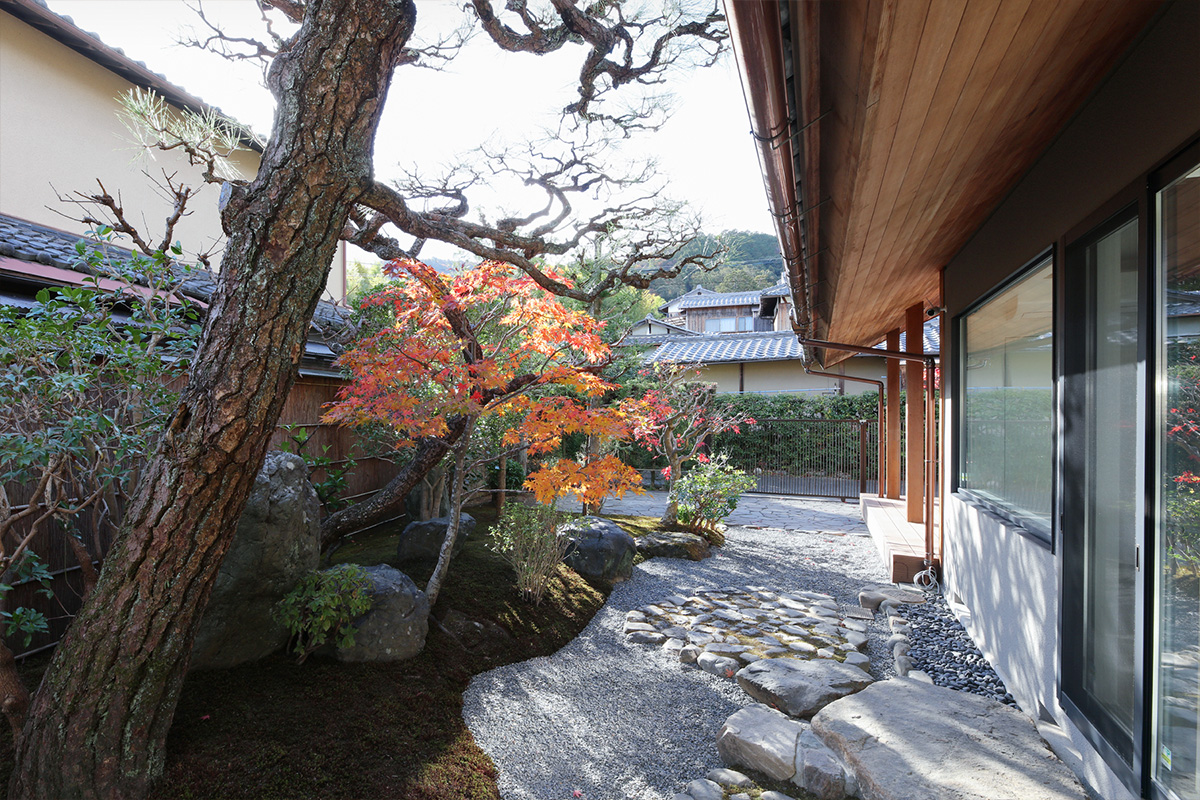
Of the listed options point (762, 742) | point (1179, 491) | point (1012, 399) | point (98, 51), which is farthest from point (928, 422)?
point (98, 51)

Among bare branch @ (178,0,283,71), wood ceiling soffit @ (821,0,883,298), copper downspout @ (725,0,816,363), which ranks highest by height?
bare branch @ (178,0,283,71)

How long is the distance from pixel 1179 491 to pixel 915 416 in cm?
562

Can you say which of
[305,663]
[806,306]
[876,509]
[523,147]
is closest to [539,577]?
[305,663]

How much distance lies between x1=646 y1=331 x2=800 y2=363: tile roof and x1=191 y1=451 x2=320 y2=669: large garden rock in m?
13.5

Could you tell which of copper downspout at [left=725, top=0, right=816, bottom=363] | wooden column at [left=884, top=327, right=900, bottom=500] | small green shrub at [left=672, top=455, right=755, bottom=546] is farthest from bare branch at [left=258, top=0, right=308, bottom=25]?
wooden column at [left=884, top=327, right=900, bottom=500]

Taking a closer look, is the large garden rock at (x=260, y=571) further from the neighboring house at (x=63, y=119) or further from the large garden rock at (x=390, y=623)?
the neighboring house at (x=63, y=119)

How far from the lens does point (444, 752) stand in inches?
115

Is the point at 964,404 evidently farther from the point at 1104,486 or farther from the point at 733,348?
the point at 733,348

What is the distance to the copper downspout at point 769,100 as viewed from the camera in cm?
151

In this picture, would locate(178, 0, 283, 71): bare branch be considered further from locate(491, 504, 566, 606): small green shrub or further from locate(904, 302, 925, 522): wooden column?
locate(904, 302, 925, 522): wooden column

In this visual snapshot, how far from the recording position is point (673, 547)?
7359 millimetres

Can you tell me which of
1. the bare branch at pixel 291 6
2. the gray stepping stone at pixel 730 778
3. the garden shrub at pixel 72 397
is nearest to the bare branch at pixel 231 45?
the bare branch at pixel 291 6

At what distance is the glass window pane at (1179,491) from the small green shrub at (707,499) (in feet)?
20.3

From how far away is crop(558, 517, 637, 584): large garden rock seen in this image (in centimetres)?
607
